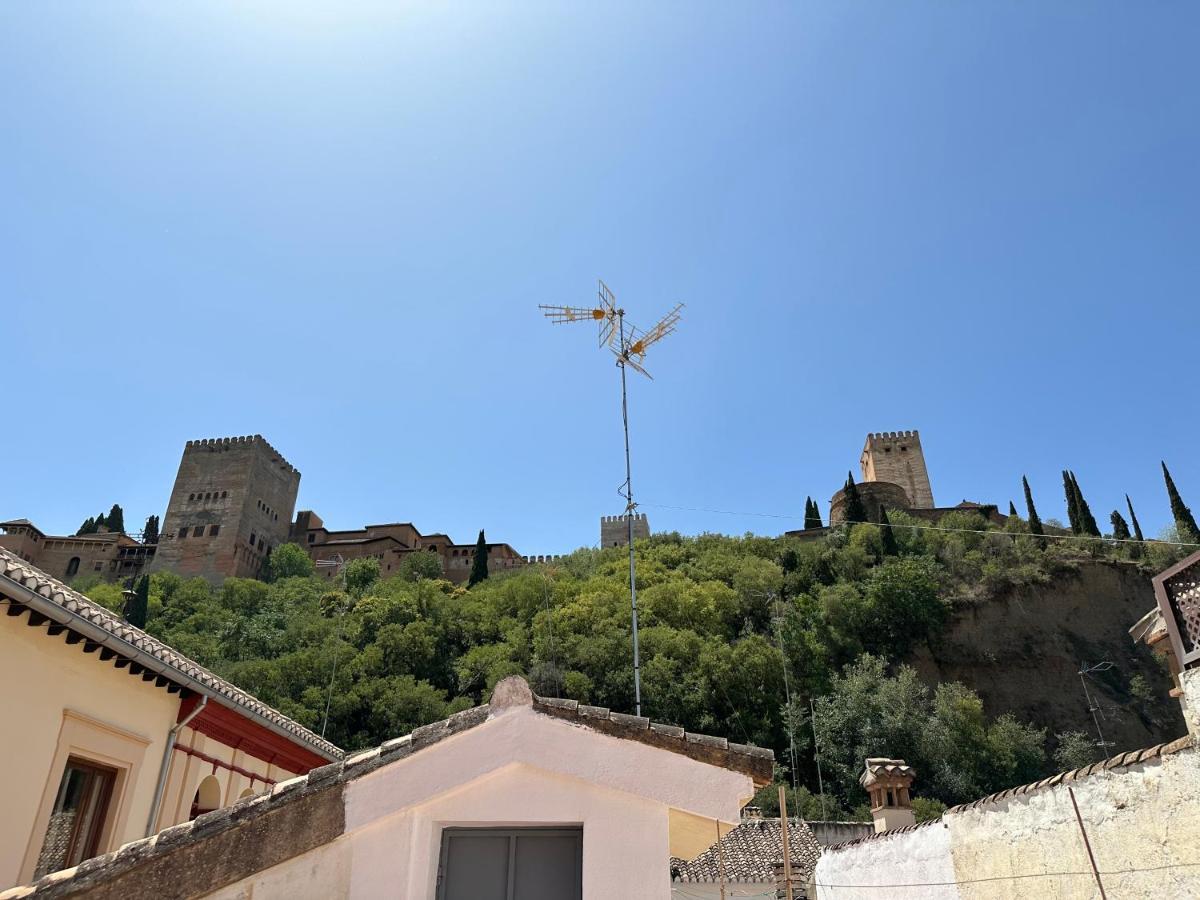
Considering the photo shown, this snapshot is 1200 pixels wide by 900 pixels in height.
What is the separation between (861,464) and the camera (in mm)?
68938

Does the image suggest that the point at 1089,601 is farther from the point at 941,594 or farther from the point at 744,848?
the point at 744,848

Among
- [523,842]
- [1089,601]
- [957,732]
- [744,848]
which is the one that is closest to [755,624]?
[957,732]

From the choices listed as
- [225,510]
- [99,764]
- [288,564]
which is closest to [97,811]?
A: [99,764]

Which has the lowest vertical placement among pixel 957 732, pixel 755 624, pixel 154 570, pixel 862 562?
pixel 957 732

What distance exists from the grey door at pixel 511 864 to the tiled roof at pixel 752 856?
16371 millimetres

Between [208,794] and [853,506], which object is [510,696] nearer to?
[208,794]

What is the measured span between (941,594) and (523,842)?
4280 centimetres

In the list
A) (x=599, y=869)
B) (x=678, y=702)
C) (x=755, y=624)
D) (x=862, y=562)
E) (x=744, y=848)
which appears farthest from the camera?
(x=862, y=562)

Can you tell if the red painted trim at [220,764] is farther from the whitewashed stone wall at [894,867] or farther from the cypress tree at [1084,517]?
the cypress tree at [1084,517]

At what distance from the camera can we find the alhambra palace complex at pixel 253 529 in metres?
53.7

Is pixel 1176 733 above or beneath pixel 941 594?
beneath

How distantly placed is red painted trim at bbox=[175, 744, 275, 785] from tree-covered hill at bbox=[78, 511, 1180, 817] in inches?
835

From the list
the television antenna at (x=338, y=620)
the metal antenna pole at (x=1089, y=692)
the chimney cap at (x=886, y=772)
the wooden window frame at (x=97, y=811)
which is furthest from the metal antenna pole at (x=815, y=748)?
the wooden window frame at (x=97, y=811)

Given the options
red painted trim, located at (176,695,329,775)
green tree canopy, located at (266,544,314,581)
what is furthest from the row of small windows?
red painted trim, located at (176,695,329,775)
